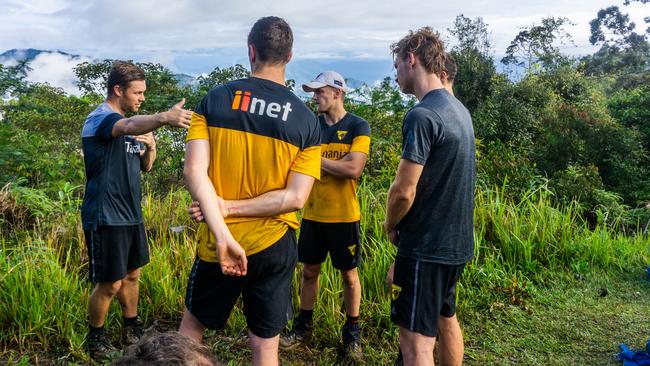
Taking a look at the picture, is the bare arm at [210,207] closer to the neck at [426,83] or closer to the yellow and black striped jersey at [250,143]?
the yellow and black striped jersey at [250,143]

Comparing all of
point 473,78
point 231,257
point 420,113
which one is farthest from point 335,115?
point 473,78

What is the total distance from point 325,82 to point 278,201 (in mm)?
1732

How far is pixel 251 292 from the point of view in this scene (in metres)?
2.57

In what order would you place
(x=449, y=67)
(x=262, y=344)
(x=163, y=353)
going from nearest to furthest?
1. (x=163, y=353)
2. (x=262, y=344)
3. (x=449, y=67)

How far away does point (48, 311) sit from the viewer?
3.78 m

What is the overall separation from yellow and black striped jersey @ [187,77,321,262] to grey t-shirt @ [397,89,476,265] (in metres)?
0.59

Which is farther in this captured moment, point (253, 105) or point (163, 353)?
point (253, 105)

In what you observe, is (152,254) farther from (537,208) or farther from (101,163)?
(537,208)

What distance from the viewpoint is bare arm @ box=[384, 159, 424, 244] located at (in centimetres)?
258

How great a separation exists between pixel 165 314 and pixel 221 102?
2391 mm

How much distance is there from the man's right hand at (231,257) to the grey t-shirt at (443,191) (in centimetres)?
92

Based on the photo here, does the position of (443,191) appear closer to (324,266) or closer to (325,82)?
(325,82)

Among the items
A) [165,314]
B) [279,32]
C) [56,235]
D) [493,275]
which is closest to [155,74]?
[56,235]

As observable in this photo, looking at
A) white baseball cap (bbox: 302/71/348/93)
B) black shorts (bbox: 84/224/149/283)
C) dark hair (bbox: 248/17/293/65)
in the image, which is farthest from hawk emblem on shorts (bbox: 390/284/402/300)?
black shorts (bbox: 84/224/149/283)
